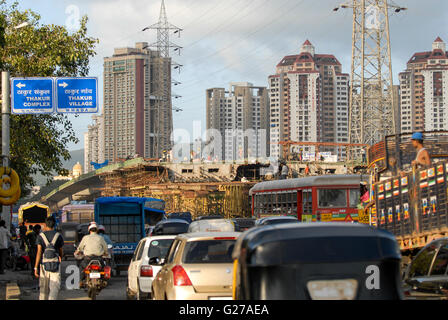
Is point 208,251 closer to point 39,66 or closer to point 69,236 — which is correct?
point 39,66

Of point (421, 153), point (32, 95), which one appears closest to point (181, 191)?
point (32, 95)

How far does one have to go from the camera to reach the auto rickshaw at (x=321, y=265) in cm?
723

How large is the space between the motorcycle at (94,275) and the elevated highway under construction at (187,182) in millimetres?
73018

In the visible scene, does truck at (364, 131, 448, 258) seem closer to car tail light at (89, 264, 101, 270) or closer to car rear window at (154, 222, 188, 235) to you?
car tail light at (89, 264, 101, 270)

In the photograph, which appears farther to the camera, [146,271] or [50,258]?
[146,271]

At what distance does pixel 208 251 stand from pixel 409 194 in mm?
5698

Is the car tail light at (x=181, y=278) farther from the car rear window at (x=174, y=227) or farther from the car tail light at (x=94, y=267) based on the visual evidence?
the car rear window at (x=174, y=227)

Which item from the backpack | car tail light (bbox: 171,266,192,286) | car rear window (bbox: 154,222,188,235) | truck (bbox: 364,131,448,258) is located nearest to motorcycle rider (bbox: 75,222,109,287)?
the backpack

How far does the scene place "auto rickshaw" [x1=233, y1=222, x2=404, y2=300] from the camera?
7.23 m

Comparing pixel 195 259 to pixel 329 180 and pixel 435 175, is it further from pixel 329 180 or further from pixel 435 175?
pixel 329 180

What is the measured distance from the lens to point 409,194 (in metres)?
15.6

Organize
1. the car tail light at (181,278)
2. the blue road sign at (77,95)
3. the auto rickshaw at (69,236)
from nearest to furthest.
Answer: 1. the car tail light at (181,278)
2. the blue road sign at (77,95)
3. the auto rickshaw at (69,236)

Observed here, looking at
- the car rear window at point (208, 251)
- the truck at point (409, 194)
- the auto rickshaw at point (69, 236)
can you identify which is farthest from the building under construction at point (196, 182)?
the car rear window at point (208, 251)
